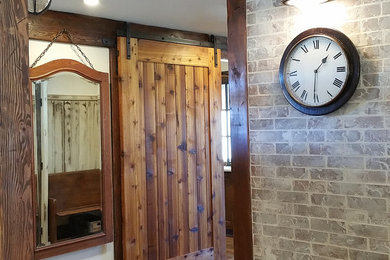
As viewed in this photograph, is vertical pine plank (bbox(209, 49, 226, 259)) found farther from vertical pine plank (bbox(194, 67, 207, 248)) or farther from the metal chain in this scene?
the metal chain

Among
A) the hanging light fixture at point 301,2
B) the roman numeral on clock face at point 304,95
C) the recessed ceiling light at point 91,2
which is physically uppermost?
the recessed ceiling light at point 91,2

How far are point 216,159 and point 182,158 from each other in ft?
1.40

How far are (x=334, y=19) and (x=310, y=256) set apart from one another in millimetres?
1253

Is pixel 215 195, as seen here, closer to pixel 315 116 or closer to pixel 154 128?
pixel 154 128

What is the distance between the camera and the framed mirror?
309 centimetres

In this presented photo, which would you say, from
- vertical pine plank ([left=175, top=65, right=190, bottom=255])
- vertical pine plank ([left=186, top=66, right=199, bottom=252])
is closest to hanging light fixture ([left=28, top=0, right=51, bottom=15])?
vertical pine plank ([left=175, top=65, right=190, bottom=255])

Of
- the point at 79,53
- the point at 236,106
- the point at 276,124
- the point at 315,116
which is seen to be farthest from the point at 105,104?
the point at 315,116

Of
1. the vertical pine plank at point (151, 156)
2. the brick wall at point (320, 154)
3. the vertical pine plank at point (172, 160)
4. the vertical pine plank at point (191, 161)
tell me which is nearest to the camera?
the brick wall at point (320, 154)

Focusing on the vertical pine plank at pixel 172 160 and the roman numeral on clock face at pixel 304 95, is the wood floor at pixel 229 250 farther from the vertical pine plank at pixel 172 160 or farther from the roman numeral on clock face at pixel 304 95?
the roman numeral on clock face at pixel 304 95

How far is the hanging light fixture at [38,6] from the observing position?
1833 mm

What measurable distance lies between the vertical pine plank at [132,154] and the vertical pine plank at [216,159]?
32.4 inches

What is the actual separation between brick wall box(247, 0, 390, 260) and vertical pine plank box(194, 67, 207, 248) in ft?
5.31

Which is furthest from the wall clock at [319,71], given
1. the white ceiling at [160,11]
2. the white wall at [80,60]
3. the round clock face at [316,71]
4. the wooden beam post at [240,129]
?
the white wall at [80,60]

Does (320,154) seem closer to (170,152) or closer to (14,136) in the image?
(14,136)
